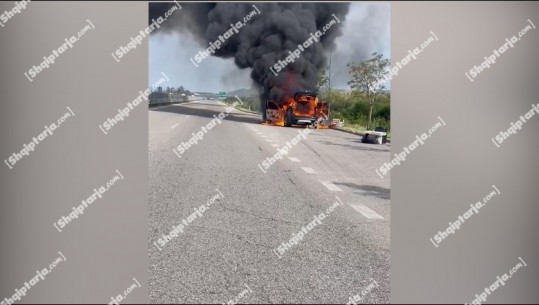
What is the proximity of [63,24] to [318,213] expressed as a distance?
2.15m

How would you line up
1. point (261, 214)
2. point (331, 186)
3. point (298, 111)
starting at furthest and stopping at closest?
point (298, 111), point (331, 186), point (261, 214)

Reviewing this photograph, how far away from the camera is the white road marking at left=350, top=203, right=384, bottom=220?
3105 mm

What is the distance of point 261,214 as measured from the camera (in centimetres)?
314

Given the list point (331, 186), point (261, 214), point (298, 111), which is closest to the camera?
point (261, 214)

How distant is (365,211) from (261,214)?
0.84 m

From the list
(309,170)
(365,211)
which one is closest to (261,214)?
(365,211)

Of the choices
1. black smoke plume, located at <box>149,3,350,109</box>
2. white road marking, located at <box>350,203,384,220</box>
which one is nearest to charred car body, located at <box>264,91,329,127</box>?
black smoke plume, located at <box>149,3,350,109</box>

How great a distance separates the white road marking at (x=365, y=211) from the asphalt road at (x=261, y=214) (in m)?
0.02

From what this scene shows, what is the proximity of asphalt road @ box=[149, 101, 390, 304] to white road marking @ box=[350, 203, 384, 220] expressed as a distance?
0.05 feet

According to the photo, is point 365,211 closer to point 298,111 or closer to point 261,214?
point 261,214

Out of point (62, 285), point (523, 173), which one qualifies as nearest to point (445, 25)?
point (523, 173)

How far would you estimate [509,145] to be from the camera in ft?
7.66

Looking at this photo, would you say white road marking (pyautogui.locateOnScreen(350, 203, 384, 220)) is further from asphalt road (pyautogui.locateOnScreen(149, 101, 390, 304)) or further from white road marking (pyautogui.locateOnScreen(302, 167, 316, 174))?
white road marking (pyautogui.locateOnScreen(302, 167, 316, 174))

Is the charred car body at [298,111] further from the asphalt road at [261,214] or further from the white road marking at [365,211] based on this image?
the white road marking at [365,211]
